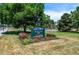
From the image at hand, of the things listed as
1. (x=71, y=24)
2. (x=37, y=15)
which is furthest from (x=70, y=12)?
(x=37, y=15)

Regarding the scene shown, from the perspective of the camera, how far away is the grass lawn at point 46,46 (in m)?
3.31

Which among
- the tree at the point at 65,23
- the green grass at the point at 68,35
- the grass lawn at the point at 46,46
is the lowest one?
the grass lawn at the point at 46,46

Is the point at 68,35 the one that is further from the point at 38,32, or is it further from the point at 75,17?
the point at 38,32

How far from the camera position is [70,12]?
3.32 meters

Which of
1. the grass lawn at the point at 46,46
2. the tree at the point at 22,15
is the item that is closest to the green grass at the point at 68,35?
the grass lawn at the point at 46,46

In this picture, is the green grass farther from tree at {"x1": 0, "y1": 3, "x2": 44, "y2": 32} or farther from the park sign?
tree at {"x1": 0, "y1": 3, "x2": 44, "y2": 32}

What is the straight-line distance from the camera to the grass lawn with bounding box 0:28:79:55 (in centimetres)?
331

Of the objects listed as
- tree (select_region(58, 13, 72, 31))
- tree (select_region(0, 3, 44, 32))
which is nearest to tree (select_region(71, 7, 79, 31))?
tree (select_region(58, 13, 72, 31))

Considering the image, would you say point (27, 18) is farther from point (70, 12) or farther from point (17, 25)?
point (70, 12)

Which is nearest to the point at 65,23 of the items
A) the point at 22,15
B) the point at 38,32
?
the point at 38,32

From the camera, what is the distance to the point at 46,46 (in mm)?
3346

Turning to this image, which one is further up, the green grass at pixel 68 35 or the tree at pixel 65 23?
the tree at pixel 65 23

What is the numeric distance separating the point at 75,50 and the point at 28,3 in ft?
2.94

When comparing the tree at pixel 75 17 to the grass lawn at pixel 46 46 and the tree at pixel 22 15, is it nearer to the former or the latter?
the grass lawn at pixel 46 46
